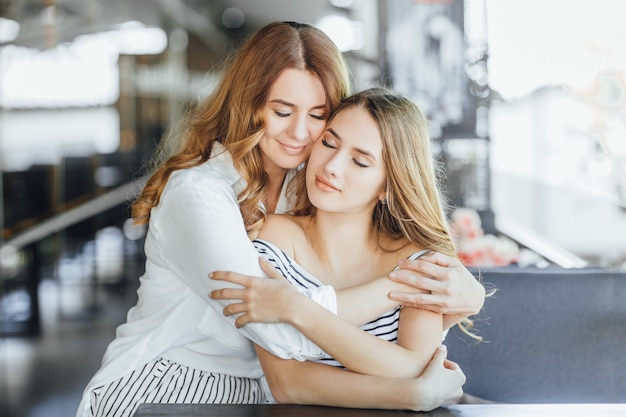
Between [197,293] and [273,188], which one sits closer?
[197,293]

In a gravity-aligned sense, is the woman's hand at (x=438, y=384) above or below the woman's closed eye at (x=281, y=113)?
below

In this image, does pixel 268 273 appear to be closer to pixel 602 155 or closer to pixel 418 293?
pixel 418 293

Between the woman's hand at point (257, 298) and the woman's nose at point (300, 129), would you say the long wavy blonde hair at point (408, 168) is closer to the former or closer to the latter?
the woman's nose at point (300, 129)

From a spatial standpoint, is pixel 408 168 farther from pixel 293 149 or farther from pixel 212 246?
pixel 212 246

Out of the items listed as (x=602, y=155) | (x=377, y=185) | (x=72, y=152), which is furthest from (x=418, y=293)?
(x=72, y=152)

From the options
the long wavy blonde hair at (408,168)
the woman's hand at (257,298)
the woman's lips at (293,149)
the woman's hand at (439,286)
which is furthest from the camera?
the woman's lips at (293,149)

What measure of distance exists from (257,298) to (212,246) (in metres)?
0.16

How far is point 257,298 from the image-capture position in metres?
1.54

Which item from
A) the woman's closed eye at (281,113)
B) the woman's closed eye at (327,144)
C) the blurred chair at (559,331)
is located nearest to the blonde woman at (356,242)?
the woman's closed eye at (327,144)

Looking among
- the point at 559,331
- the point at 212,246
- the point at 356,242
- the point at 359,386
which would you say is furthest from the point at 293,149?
the point at 559,331

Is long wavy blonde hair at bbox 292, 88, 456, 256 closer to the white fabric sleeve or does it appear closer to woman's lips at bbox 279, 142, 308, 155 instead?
woman's lips at bbox 279, 142, 308, 155

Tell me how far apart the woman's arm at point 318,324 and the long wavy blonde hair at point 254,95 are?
0.32m

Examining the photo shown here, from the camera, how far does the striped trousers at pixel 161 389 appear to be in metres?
1.71

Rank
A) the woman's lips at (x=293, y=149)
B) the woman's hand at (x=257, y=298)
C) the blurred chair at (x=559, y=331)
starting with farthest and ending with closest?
the blurred chair at (x=559, y=331) < the woman's lips at (x=293, y=149) < the woman's hand at (x=257, y=298)
